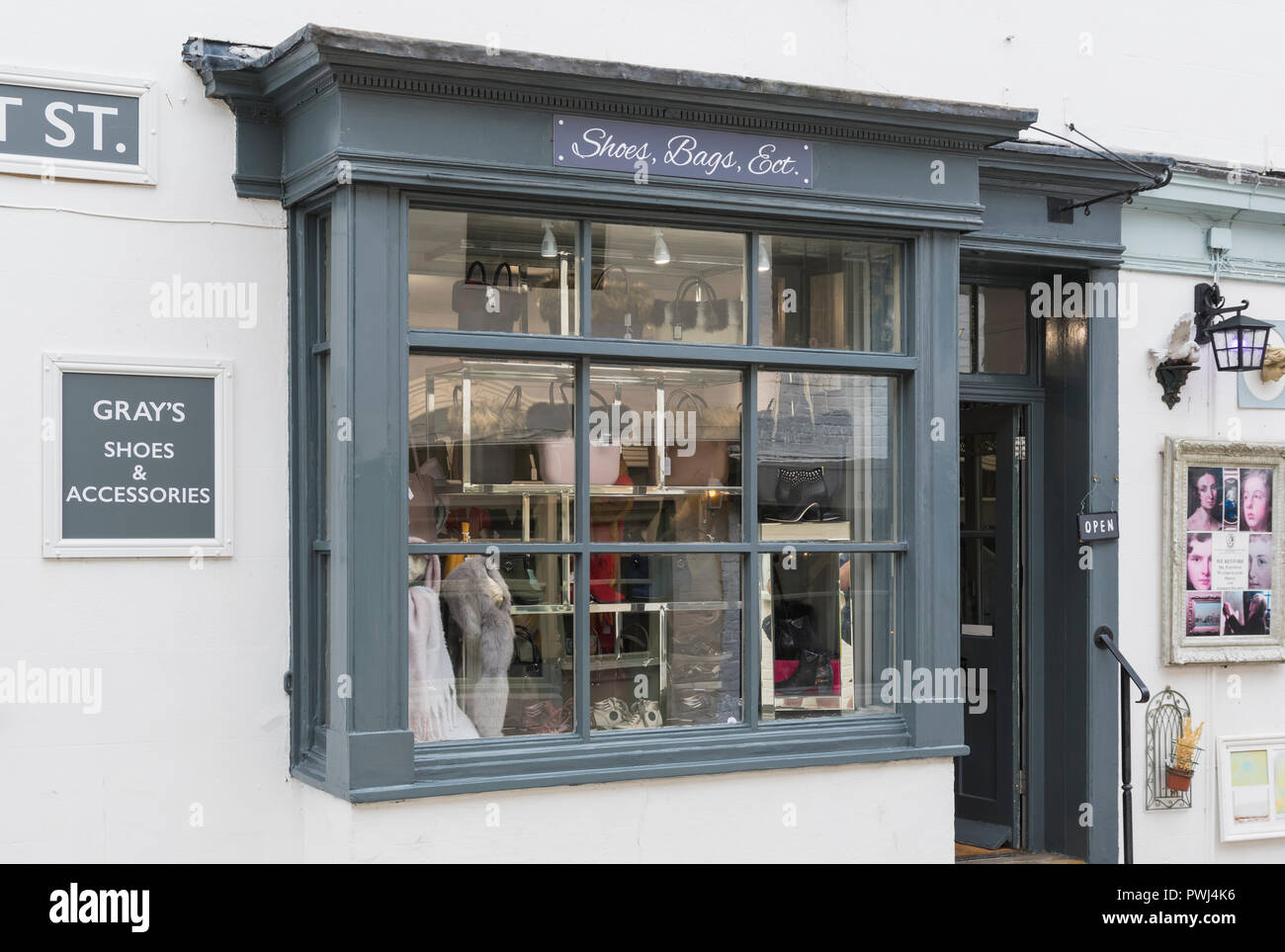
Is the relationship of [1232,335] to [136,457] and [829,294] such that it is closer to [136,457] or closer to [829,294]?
[829,294]

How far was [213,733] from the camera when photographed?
5.39 m

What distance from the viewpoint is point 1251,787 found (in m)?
7.35

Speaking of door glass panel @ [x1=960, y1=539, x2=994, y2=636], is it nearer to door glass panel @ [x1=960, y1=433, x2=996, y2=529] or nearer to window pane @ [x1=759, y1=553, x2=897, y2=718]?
door glass panel @ [x1=960, y1=433, x2=996, y2=529]

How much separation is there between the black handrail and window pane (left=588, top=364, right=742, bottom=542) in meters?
2.14

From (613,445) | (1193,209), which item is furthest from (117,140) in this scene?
(1193,209)

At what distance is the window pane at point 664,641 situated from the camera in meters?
5.67

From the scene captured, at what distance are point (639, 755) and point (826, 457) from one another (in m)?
1.49

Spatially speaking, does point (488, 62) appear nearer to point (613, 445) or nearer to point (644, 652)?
point (613, 445)

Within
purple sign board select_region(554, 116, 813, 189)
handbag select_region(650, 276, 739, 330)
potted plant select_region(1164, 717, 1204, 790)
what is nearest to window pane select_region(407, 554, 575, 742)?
handbag select_region(650, 276, 739, 330)

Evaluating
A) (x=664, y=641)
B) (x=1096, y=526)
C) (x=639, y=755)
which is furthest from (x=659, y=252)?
(x=1096, y=526)

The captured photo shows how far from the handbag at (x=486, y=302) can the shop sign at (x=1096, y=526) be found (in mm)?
3032

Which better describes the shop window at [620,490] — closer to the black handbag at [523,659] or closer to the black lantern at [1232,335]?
the black handbag at [523,659]

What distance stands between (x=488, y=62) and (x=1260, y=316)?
4.45 meters

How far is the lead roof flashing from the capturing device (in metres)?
5.05
